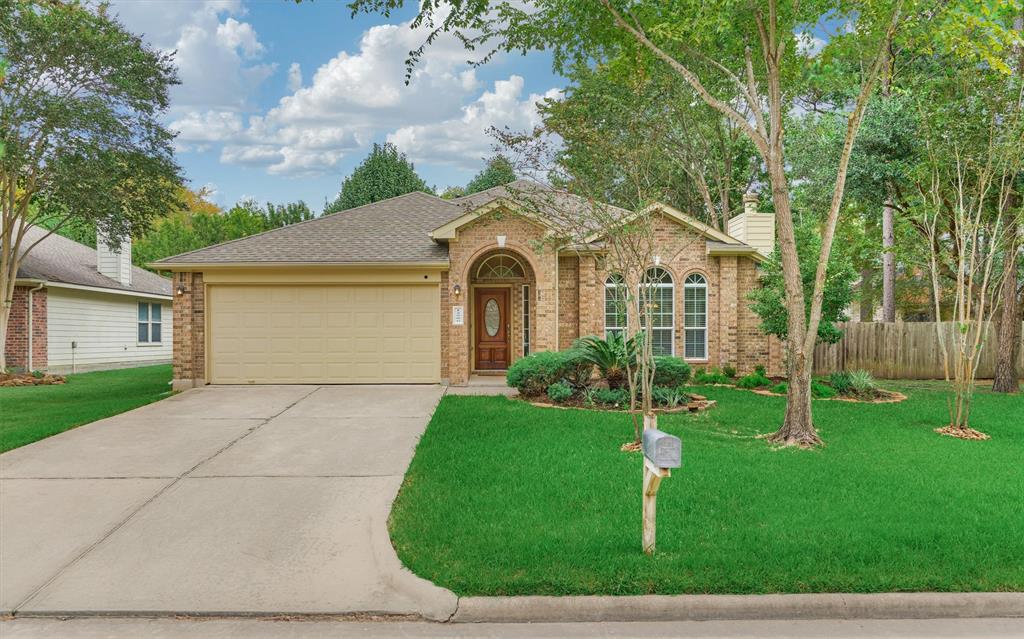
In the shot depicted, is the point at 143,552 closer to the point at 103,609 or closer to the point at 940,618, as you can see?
the point at 103,609

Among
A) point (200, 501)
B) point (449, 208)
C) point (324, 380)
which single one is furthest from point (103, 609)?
point (449, 208)

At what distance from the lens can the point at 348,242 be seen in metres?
15.1

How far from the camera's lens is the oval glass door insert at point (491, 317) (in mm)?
15988

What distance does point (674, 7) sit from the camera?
911 cm

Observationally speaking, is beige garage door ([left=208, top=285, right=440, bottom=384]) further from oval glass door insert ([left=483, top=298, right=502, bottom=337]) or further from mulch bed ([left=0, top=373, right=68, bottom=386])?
mulch bed ([left=0, top=373, right=68, bottom=386])

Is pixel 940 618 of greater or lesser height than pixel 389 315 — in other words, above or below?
below

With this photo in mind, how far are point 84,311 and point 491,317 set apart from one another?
571 inches

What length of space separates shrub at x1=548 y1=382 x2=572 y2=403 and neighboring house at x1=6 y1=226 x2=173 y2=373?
48.5ft

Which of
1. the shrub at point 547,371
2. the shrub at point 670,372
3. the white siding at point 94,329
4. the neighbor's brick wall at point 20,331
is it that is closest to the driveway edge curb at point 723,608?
the shrub at point 670,372

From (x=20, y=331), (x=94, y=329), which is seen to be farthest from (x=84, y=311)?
(x=20, y=331)

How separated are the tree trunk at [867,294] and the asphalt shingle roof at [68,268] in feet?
95.1

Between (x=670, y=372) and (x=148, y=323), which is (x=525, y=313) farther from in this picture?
(x=148, y=323)

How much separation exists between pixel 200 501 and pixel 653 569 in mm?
4401

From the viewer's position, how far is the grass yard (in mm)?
4277
